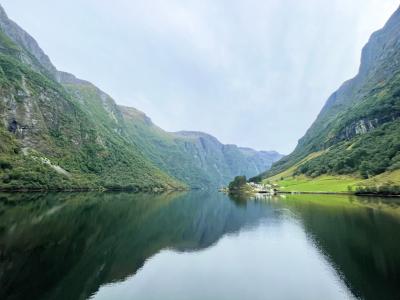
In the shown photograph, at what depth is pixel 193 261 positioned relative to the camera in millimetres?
37812

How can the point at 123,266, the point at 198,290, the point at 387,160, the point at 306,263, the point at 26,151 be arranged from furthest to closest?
the point at 26,151, the point at 387,160, the point at 306,263, the point at 123,266, the point at 198,290

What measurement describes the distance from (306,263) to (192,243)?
18.8 m

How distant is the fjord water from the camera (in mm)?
25672

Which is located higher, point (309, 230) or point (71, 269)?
point (309, 230)

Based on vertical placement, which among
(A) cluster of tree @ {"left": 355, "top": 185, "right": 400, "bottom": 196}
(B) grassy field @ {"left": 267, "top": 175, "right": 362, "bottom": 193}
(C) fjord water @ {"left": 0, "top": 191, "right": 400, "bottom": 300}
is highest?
(B) grassy field @ {"left": 267, "top": 175, "right": 362, "bottom": 193}

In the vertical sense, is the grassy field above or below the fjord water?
above

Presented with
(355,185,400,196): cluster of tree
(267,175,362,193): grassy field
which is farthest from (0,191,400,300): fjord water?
(267,175,362,193): grassy field

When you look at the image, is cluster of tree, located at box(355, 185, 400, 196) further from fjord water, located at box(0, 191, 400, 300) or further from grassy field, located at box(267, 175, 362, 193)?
fjord water, located at box(0, 191, 400, 300)

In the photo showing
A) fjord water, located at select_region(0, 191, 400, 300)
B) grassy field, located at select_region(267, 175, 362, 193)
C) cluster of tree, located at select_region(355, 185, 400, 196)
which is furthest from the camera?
grassy field, located at select_region(267, 175, 362, 193)

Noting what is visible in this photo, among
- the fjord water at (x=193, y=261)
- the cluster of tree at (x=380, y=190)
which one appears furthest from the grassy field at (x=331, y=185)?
the fjord water at (x=193, y=261)

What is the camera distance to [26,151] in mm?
171750

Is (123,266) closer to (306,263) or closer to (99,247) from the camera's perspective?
(99,247)

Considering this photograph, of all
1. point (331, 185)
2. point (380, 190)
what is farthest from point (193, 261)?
point (331, 185)

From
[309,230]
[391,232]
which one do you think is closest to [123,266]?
[309,230]
